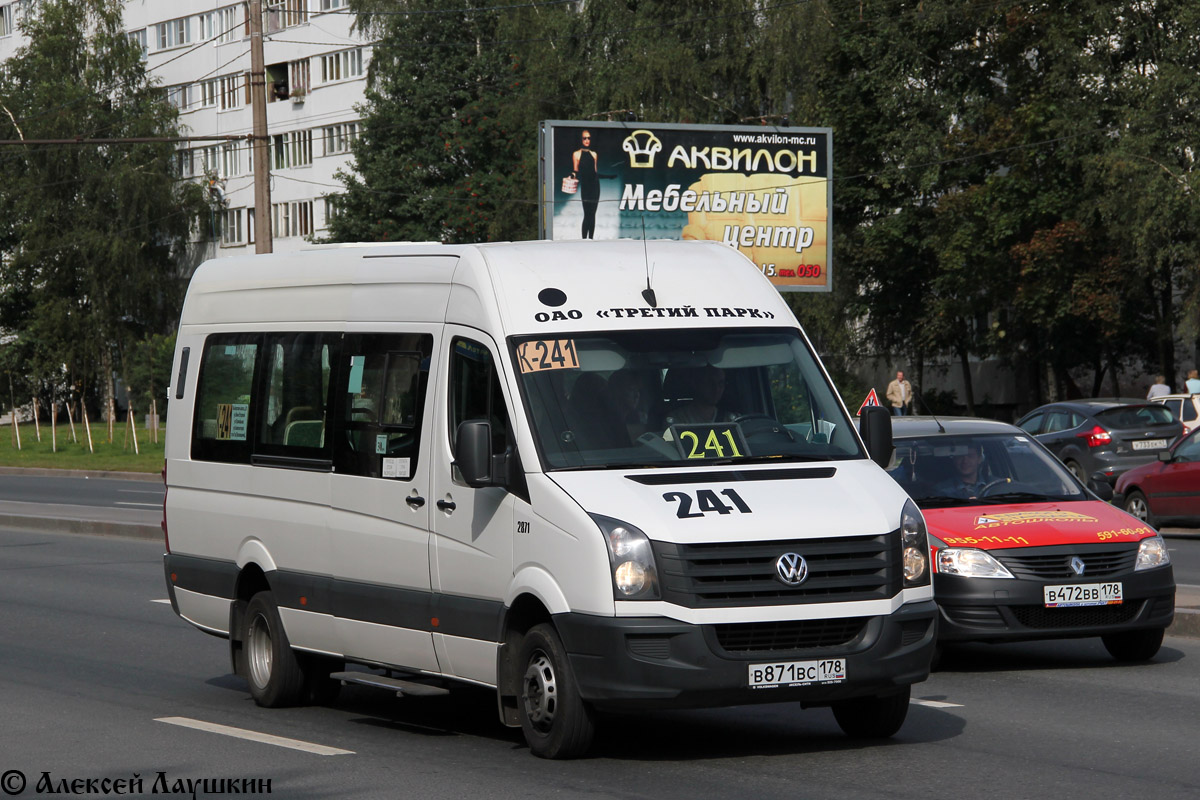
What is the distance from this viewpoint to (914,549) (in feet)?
25.8

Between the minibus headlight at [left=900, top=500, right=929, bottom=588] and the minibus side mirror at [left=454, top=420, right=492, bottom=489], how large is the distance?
6.11 ft

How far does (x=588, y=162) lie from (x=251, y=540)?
23.7m

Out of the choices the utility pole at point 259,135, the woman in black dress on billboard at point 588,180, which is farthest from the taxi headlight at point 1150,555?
the woman in black dress on billboard at point 588,180

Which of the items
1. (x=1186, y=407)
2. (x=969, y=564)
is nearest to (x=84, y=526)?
(x=969, y=564)

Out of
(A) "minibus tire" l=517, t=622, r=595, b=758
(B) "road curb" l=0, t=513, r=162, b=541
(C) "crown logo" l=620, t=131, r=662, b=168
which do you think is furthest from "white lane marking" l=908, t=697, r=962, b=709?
(C) "crown logo" l=620, t=131, r=662, b=168

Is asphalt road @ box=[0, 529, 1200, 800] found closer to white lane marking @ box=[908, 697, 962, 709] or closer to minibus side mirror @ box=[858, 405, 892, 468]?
white lane marking @ box=[908, 697, 962, 709]

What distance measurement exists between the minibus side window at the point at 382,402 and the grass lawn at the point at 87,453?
3255cm

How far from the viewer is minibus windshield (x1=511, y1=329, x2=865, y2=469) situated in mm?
8055

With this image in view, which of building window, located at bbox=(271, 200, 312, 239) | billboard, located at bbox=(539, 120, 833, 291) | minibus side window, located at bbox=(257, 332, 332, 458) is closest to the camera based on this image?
minibus side window, located at bbox=(257, 332, 332, 458)

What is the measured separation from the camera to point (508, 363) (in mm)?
8281

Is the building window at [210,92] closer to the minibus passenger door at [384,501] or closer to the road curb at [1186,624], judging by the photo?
the road curb at [1186,624]

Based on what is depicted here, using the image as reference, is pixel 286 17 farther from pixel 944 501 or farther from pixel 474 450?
pixel 474 450

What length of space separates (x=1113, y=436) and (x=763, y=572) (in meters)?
21.2

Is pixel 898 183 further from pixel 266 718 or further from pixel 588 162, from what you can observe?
pixel 266 718
